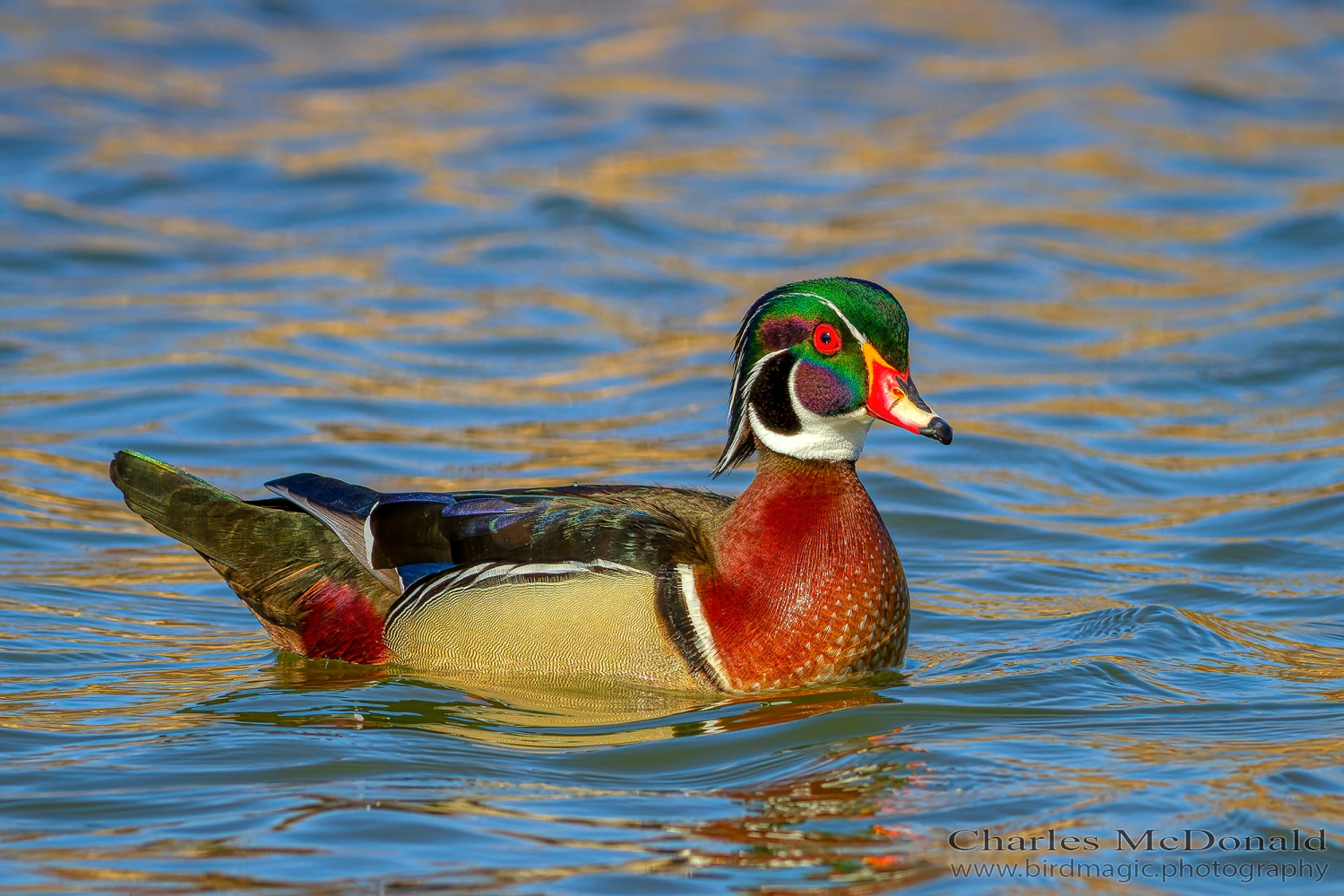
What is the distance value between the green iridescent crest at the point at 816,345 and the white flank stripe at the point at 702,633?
0.50 m

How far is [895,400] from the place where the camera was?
6793mm

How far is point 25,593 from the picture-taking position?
338 inches

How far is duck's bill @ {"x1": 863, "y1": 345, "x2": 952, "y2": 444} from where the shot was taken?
675 cm

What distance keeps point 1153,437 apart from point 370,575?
5.91 metres

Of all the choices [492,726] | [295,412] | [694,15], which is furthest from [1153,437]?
[694,15]

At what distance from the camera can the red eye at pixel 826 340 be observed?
688cm

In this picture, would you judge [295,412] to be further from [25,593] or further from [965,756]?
[965,756]

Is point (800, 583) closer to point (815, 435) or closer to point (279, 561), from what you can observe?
point (815, 435)

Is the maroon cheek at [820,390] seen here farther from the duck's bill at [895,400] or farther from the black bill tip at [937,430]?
the black bill tip at [937,430]

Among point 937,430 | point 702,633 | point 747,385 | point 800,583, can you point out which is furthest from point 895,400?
point 702,633

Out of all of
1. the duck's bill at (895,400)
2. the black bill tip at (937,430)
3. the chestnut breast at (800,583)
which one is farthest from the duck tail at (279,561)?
the black bill tip at (937,430)

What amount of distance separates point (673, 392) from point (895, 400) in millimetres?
5695

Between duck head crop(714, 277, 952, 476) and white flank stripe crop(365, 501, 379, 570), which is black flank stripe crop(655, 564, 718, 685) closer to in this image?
duck head crop(714, 277, 952, 476)
